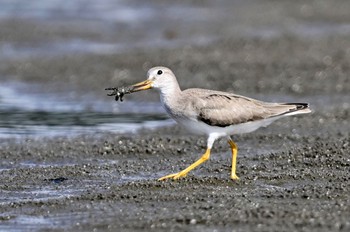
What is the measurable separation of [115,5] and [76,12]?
1675 mm

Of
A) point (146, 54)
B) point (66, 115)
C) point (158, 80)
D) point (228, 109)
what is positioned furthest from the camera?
point (146, 54)

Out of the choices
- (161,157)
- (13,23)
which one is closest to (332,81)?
(161,157)

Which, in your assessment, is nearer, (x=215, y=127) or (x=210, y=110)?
(x=210, y=110)

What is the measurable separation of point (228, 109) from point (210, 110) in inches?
9.8

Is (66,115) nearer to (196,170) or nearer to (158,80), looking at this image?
(196,170)

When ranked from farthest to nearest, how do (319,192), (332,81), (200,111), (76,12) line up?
(76,12)
(332,81)
(200,111)
(319,192)

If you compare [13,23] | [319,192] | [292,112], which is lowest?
[319,192]

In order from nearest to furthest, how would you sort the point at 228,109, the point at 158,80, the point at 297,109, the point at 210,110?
the point at 210,110
the point at 228,109
the point at 158,80
the point at 297,109

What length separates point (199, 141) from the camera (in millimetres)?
12875

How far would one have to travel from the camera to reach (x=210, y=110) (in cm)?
1029

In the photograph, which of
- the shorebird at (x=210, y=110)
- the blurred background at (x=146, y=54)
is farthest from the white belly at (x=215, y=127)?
the blurred background at (x=146, y=54)

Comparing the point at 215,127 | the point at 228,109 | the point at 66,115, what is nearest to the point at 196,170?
the point at 215,127

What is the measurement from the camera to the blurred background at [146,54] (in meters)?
15.5

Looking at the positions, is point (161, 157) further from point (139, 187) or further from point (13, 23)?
point (13, 23)
